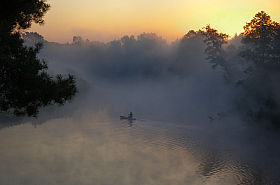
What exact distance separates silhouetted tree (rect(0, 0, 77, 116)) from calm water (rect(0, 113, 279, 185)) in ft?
24.4

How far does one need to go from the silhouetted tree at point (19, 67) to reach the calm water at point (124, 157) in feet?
24.4

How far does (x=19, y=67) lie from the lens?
14945 mm

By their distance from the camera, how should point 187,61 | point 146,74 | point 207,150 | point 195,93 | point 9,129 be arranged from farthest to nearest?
point 146,74
point 187,61
point 195,93
point 9,129
point 207,150

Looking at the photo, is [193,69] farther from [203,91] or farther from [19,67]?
[19,67]

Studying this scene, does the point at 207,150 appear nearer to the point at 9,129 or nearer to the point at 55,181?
the point at 55,181

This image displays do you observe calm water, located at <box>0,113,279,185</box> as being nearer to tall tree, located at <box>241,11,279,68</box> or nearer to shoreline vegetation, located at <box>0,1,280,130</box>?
shoreline vegetation, located at <box>0,1,280,130</box>

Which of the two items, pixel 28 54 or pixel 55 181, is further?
pixel 55 181

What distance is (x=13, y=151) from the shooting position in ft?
90.4

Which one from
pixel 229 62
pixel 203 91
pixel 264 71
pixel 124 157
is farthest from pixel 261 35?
pixel 203 91

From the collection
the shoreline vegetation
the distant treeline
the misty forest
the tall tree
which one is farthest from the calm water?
the tall tree

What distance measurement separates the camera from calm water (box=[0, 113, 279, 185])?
21156 millimetres

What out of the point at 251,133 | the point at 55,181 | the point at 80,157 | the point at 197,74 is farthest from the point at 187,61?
the point at 55,181

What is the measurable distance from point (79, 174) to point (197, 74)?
74289mm

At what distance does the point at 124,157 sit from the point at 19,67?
52.0ft
